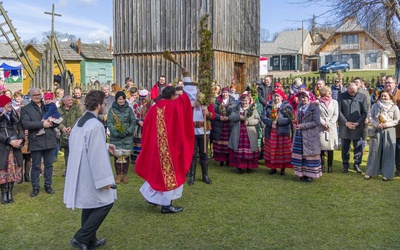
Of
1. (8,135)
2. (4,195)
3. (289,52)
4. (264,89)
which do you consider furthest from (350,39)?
(4,195)

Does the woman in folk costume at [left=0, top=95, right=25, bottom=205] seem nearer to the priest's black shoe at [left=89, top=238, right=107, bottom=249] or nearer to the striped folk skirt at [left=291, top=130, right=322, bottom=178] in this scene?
the priest's black shoe at [left=89, top=238, right=107, bottom=249]

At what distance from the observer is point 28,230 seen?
19.2ft

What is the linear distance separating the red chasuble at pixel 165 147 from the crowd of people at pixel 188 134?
0.6 inches

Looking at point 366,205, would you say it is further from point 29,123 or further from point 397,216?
point 29,123

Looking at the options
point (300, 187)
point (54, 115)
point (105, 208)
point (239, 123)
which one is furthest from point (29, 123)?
point (300, 187)

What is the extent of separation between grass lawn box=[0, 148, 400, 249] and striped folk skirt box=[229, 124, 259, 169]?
834 millimetres

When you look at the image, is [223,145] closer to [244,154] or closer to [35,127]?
[244,154]

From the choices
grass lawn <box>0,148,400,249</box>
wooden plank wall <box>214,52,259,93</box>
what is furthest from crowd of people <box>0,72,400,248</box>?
wooden plank wall <box>214,52,259,93</box>

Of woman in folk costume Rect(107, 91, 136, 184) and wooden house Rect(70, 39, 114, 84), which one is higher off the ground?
wooden house Rect(70, 39, 114, 84)

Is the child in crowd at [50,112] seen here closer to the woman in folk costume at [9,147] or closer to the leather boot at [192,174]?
the woman in folk costume at [9,147]

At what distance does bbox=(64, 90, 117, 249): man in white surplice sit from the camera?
15.3 ft

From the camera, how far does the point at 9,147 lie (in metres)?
6.94

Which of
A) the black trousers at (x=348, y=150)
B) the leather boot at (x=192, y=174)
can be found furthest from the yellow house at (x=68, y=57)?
the black trousers at (x=348, y=150)

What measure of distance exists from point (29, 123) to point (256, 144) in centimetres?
474
